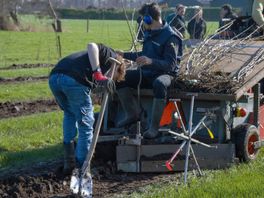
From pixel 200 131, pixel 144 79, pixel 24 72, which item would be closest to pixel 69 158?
pixel 144 79

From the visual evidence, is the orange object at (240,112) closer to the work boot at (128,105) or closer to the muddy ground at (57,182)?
the muddy ground at (57,182)

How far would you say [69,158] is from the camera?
7863 mm

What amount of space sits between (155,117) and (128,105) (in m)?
0.69

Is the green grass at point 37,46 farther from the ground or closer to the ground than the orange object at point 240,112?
closer to the ground

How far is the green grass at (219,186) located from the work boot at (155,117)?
0.82 m

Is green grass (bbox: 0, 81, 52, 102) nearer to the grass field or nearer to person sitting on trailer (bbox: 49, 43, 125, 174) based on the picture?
the grass field

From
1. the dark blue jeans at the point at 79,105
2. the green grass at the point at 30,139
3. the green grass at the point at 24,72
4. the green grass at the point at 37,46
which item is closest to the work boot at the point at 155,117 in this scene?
the dark blue jeans at the point at 79,105

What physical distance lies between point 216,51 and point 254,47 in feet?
2.07

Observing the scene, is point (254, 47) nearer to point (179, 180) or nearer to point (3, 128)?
point (179, 180)

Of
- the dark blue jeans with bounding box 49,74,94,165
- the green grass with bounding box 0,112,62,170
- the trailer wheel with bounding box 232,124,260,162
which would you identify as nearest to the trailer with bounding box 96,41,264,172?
the trailer wheel with bounding box 232,124,260,162

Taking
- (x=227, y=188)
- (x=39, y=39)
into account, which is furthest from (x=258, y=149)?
(x=39, y=39)

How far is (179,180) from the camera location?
7.45 m

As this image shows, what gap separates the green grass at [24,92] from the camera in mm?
14461

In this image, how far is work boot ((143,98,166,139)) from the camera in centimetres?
810
